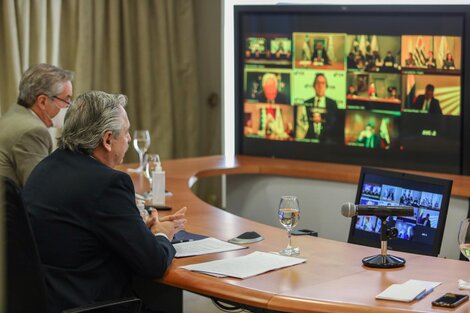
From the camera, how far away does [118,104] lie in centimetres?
314

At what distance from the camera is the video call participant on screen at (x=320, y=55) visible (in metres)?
5.61

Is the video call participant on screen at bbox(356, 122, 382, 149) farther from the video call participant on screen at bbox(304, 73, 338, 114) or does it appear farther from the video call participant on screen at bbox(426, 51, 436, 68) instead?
the video call participant on screen at bbox(426, 51, 436, 68)

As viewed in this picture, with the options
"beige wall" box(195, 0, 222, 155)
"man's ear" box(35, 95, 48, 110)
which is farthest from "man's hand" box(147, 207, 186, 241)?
"beige wall" box(195, 0, 222, 155)

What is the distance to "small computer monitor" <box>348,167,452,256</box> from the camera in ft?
11.7

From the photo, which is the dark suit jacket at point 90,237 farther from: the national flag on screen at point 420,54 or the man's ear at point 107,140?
the national flag on screen at point 420,54

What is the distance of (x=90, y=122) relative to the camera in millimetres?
3070

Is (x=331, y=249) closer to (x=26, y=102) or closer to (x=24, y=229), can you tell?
(x=24, y=229)

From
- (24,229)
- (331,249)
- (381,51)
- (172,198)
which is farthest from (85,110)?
(381,51)

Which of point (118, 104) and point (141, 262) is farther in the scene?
point (118, 104)

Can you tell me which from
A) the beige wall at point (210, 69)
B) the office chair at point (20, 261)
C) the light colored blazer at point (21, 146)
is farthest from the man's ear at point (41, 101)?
the beige wall at point (210, 69)

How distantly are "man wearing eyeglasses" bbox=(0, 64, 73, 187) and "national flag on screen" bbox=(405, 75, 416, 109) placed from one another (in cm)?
211

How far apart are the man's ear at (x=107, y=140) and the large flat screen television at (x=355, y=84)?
2.71 metres

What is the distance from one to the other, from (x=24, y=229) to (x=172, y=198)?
1.89 metres

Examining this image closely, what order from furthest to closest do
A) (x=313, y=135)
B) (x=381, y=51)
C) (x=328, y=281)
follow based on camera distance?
(x=313, y=135), (x=381, y=51), (x=328, y=281)
